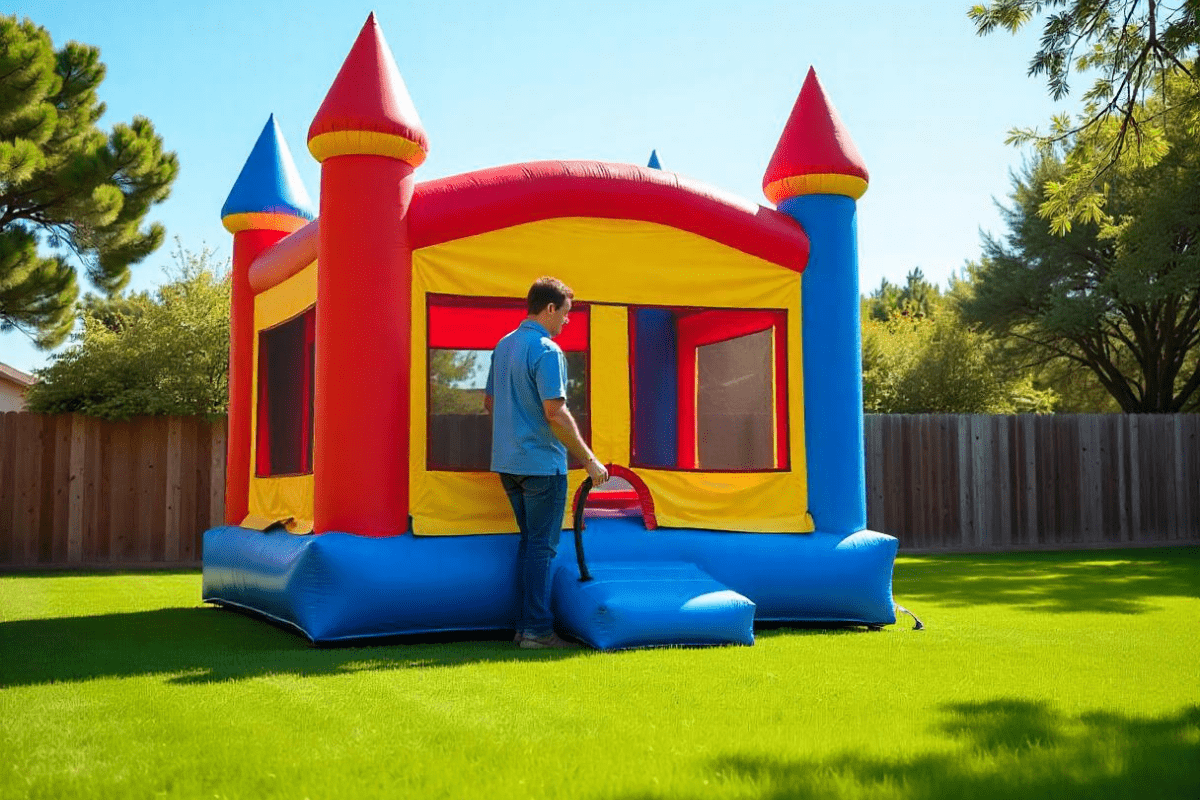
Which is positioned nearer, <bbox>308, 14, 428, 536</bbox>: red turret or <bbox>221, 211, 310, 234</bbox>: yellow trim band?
<bbox>308, 14, 428, 536</bbox>: red turret

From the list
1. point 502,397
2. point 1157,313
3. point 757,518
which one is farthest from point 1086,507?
point 502,397

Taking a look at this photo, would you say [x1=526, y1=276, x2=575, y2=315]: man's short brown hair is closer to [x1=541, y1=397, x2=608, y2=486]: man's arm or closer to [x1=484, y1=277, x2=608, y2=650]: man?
[x1=484, y1=277, x2=608, y2=650]: man

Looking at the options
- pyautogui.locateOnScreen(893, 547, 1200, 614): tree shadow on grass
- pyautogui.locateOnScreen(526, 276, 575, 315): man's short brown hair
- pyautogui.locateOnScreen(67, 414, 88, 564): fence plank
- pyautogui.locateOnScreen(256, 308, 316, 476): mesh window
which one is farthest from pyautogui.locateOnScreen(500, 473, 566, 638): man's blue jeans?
pyautogui.locateOnScreen(67, 414, 88, 564): fence plank

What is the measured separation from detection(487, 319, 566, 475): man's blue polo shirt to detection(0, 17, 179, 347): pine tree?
10.5m

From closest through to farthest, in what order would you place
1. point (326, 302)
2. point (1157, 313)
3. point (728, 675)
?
point (728, 675)
point (326, 302)
point (1157, 313)

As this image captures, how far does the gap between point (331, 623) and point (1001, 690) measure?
10.5ft

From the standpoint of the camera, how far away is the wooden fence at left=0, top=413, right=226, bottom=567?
1278 centimetres

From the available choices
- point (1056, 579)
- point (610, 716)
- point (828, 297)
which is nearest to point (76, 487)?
point (828, 297)

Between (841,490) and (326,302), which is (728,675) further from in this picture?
(326,302)

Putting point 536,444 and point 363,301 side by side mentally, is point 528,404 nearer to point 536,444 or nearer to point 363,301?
point 536,444

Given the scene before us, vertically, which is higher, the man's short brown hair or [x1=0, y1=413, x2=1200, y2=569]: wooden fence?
the man's short brown hair

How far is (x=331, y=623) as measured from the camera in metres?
5.81

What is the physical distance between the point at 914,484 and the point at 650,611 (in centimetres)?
1013

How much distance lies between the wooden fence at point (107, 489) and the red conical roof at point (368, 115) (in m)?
7.68
